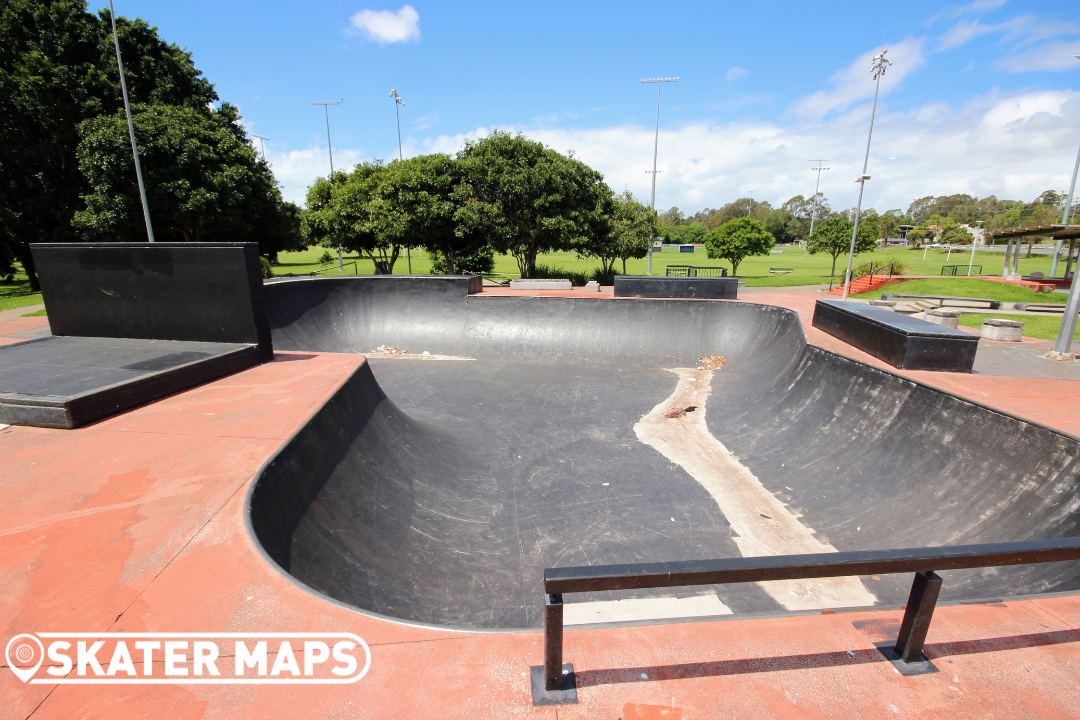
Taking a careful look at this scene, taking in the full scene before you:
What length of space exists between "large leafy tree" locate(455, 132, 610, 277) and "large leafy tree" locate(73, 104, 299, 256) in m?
9.42

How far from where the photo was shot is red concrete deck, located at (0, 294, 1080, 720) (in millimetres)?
2133

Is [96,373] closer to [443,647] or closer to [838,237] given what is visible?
[443,647]

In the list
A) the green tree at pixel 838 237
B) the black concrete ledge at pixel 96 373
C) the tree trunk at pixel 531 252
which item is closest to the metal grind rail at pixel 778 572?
the black concrete ledge at pixel 96 373

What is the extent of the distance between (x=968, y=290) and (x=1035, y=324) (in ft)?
26.8

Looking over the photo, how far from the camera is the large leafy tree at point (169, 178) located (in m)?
18.4

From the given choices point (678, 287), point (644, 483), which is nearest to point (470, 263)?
point (678, 287)

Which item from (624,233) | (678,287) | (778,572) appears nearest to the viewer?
(778,572)

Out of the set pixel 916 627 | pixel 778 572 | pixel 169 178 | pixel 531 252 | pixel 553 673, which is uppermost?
pixel 169 178

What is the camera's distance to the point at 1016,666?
7.61 ft

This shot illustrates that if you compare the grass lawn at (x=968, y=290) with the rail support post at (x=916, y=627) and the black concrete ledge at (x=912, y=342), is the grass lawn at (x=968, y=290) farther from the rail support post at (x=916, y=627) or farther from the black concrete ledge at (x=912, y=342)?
the rail support post at (x=916, y=627)

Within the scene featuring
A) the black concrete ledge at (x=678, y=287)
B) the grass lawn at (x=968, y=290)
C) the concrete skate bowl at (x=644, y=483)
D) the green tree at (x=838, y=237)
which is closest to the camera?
the concrete skate bowl at (x=644, y=483)

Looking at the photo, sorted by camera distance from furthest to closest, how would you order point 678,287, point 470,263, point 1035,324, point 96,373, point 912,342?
point 470,263
point 678,287
point 1035,324
point 912,342
point 96,373

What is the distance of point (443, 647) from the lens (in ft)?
8.17

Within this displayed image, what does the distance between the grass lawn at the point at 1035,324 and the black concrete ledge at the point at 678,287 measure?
6.17 meters
